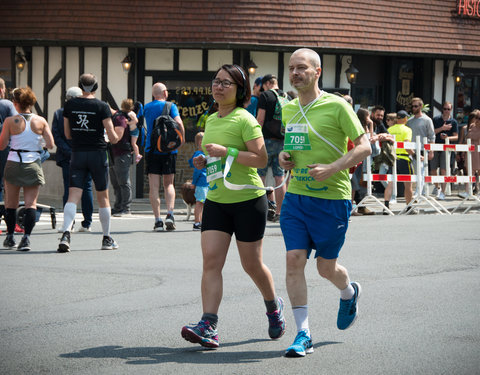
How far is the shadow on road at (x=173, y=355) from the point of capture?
5.40 m

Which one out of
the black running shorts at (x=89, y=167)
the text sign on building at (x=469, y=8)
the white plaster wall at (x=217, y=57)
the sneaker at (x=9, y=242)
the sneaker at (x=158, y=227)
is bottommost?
the sneaker at (x=158, y=227)

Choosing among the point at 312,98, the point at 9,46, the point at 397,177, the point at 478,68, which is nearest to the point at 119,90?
the point at 9,46

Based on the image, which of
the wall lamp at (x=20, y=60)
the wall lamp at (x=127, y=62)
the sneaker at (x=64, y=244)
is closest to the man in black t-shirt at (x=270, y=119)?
the sneaker at (x=64, y=244)

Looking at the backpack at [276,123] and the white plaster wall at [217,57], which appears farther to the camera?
the white plaster wall at [217,57]

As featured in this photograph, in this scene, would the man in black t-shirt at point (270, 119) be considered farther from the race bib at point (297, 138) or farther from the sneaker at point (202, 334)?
the sneaker at point (202, 334)

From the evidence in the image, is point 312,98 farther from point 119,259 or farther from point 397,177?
point 397,177

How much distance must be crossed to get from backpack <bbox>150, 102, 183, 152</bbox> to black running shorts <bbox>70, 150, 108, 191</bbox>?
2.00 m

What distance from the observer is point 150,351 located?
563 centimetres

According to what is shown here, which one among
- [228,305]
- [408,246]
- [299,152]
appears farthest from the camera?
[408,246]

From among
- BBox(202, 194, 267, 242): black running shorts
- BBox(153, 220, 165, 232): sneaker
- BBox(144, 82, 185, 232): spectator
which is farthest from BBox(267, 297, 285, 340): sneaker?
BBox(153, 220, 165, 232): sneaker

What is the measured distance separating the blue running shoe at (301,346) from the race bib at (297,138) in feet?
3.82

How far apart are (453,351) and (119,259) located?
4.94 m

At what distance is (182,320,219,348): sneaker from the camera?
220 inches

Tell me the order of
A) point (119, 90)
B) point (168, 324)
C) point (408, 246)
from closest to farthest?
1. point (168, 324)
2. point (408, 246)
3. point (119, 90)
